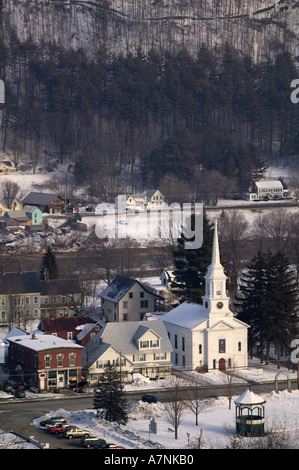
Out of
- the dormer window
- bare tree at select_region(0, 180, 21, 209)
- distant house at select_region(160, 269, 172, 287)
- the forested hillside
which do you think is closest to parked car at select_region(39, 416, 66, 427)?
the dormer window

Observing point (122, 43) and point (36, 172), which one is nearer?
point (36, 172)

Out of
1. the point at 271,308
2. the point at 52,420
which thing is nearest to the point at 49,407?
the point at 52,420

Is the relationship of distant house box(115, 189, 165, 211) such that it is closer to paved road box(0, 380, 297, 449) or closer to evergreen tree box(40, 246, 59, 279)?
evergreen tree box(40, 246, 59, 279)

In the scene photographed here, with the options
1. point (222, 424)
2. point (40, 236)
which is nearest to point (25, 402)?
point (222, 424)

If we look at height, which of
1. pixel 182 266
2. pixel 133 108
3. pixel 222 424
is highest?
pixel 133 108

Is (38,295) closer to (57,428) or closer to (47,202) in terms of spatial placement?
(57,428)
